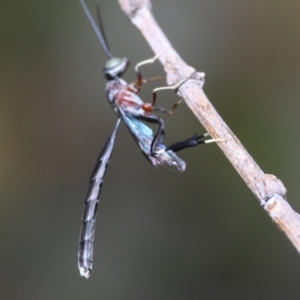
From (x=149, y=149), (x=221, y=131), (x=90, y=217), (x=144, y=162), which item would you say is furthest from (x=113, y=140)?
(x=144, y=162)

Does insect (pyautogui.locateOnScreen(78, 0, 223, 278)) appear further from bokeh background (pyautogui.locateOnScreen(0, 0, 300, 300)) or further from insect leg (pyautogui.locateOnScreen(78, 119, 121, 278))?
bokeh background (pyautogui.locateOnScreen(0, 0, 300, 300))

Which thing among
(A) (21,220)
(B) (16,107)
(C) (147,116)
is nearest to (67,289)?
(A) (21,220)

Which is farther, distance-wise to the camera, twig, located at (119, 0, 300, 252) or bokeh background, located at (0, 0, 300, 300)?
bokeh background, located at (0, 0, 300, 300)

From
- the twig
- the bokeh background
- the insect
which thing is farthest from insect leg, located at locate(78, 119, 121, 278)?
the bokeh background

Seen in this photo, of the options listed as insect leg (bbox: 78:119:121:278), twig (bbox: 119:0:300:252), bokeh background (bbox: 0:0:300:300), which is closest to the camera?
twig (bbox: 119:0:300:252)

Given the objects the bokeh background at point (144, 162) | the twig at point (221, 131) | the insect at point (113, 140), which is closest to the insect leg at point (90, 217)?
the insect at point (113, 140)

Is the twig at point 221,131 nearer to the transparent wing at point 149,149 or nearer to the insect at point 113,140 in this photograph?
the insect at point 113,140

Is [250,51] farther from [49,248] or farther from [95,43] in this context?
[49,248]
